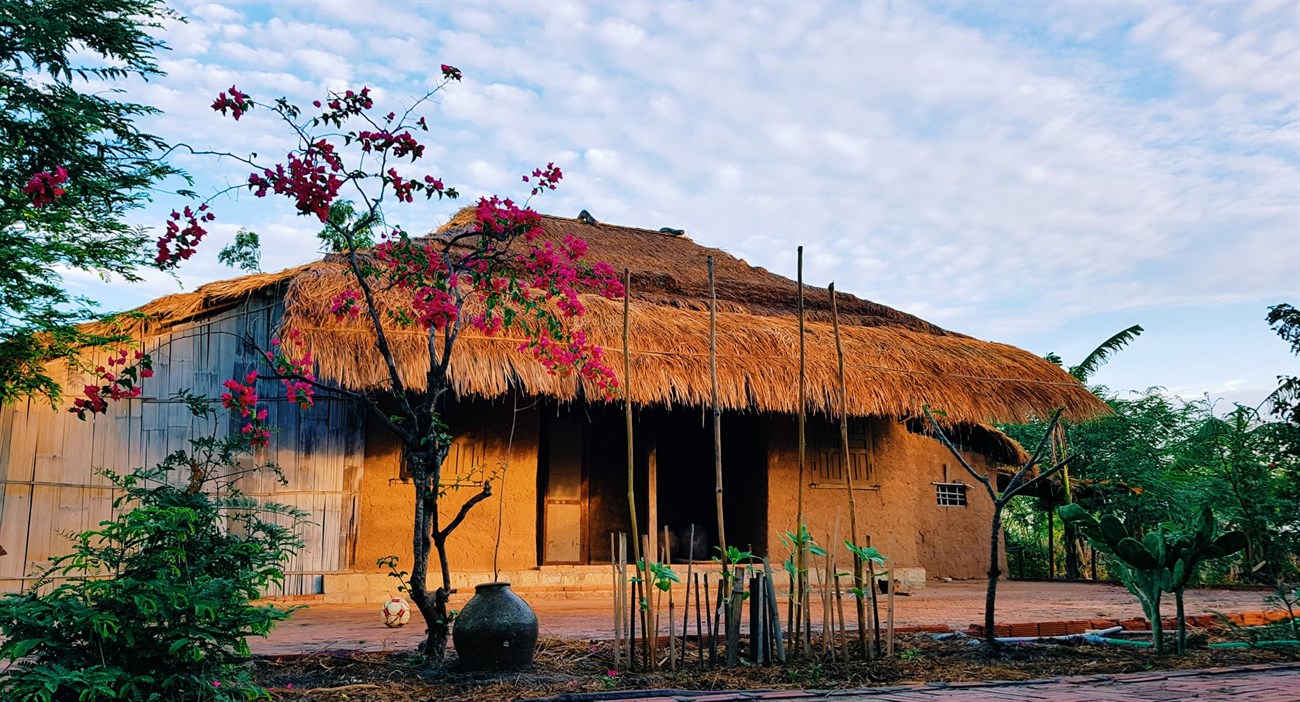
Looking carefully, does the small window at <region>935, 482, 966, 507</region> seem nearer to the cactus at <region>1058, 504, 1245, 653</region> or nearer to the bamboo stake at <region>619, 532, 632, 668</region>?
the cactus at <region>1058, 504, 1245, 653</region>

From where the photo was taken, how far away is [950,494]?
11.7m

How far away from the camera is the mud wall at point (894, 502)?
10.6 m

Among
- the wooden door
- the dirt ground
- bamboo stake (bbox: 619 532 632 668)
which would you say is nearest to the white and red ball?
the dirt ground

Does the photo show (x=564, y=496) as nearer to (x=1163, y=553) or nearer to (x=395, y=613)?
(x=395, y=613)

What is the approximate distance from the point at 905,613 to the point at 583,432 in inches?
195

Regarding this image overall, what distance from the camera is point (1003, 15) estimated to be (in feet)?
24.0

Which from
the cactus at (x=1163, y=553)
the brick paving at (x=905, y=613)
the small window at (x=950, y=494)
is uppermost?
the small window at (x=950, y=494)

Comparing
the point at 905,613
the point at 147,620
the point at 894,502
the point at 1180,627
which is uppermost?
the point at 894,502

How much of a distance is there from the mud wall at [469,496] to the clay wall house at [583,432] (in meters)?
0.02

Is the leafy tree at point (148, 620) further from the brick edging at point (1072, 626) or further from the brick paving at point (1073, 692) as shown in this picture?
the brick edging at point (1072, 626)

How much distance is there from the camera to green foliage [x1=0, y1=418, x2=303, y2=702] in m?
3.34

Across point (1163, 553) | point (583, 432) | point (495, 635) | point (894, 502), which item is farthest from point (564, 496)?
point (1163, 553)

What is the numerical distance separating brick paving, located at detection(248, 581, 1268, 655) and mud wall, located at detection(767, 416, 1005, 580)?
3.00 feet

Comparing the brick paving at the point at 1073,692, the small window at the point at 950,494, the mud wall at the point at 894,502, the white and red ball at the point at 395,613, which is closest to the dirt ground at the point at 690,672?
the brick paving at the point at 1073,692
